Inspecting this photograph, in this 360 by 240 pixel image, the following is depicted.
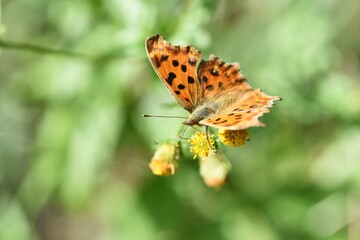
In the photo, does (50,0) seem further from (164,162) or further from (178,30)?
(164,162)

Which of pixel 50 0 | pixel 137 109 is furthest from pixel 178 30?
pixel 50 0

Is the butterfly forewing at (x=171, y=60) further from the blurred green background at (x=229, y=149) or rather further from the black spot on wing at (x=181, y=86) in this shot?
the blurred green background at (x=229, y=149)

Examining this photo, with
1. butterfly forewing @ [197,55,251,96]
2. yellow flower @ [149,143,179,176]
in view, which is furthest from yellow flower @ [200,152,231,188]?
butterfly forewing @ [197,55,251,96]

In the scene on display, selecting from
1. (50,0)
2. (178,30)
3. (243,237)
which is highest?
(50,0)

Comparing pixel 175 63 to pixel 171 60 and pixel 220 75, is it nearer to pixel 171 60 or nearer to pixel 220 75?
pixel 171 60

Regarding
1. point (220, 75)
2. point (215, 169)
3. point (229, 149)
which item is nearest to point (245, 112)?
point (220, 75)

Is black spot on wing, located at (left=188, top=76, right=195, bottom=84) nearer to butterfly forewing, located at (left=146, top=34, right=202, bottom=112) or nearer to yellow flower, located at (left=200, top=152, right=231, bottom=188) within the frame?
butterfly forewing, located at (left=146, top=34, right=202, bottom=112)
